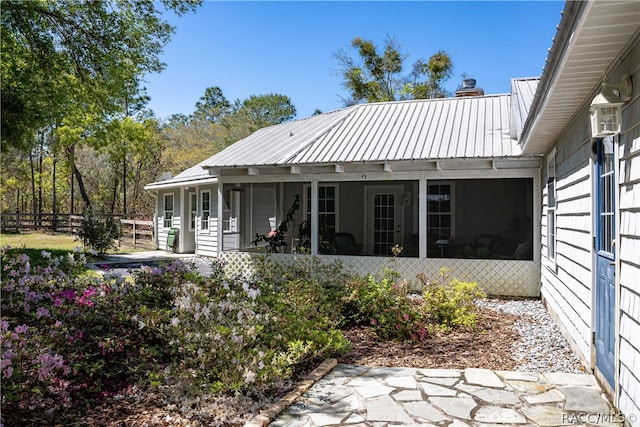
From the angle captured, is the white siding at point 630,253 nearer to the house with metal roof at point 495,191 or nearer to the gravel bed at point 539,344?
the house with metal roof at point 495,191

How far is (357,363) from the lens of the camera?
16.9ft

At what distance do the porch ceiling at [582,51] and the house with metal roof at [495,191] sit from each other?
0.02 metres

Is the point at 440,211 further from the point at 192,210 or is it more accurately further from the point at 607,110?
the point at 607,110

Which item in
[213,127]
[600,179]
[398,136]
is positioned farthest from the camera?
[213,127]

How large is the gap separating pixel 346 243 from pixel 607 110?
989 cm

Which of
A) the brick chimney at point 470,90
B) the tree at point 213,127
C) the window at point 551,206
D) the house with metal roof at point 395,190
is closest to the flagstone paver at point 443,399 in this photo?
the window at point 551,206

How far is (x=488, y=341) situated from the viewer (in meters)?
5.98

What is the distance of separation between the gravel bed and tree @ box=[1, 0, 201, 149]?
801 centimetres

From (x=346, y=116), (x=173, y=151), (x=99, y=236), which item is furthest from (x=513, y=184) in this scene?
(x=173, y=151)

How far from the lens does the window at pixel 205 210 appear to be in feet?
53.3

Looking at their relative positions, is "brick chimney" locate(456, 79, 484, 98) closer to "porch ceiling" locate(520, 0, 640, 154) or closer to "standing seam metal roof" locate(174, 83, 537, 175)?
"standing seam metal roof" locate(174, 83, 537, 175)

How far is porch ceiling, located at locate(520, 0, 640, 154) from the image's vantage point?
9.09 ft

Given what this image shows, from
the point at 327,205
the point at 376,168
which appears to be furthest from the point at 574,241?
the point at 327,205

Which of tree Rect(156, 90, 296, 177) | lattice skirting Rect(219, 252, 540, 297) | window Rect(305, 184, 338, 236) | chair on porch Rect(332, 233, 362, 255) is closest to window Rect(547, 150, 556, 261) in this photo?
lattice skirting Rect(219, 252, 540, 297)
